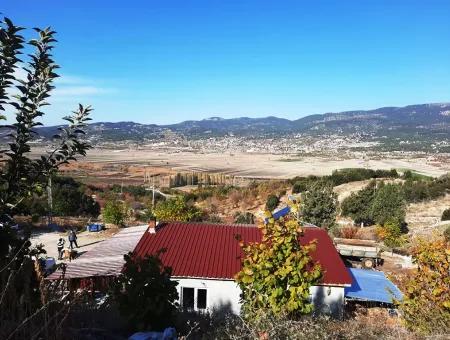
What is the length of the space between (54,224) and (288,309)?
99.8ft

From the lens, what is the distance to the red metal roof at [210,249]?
15258mm

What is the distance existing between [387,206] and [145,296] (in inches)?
1147

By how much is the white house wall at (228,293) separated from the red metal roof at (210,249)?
0.75 ft

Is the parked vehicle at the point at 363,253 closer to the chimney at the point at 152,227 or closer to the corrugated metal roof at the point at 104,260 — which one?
the chimney at the point at 152,227

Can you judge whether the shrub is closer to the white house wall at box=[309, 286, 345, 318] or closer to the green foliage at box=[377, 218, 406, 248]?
the green foliage at box=[377, 218, 406, 248]

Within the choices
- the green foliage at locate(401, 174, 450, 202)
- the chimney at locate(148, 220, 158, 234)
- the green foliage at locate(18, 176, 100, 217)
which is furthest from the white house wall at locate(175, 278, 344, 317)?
the green foliage at locate(401, 174, 450, 202)

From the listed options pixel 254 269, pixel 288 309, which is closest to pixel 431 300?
pixel 288 309

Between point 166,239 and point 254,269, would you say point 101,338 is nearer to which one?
point 254,269

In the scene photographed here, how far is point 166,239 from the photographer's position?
17.7 metres

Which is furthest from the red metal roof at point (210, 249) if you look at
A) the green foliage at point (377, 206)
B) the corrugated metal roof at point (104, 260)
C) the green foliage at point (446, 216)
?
the green foliage at point (446, 216)

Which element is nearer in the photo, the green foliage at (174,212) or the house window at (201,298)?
the house window at (201,298)

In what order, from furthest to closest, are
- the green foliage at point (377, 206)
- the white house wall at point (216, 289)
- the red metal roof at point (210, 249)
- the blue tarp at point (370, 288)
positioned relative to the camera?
the green foliage at point (377, 206) → the blue tarp at point (370, 288) → the red metal roof at point (210, 249) → the white house wall at point (216, 289)

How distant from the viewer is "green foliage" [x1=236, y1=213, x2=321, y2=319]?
317 inches

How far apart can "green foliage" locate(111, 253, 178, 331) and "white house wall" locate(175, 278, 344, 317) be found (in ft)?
19.1
